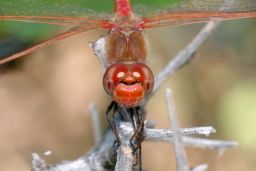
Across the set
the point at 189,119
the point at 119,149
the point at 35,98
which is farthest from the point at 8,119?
the point at 119,149

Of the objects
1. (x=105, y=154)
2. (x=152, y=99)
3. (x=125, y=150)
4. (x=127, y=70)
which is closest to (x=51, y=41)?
(x=127, y=70)

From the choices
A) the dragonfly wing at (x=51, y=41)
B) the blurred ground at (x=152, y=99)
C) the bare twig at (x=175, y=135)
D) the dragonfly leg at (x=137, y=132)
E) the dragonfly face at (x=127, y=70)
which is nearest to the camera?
the bare twig at (x=175, y=135)

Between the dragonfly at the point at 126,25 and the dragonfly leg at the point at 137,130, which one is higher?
the dragonfly at the point at 126,25

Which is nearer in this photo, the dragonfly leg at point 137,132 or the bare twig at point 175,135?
the bare twig at point 175,135

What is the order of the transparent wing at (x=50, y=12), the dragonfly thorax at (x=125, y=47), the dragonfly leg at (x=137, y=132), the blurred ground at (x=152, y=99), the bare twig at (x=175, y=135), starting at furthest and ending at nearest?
1. the blurred ground at (x=152, y=99)
2. the transparent wing at (x=50, y=12)
3. the dragonfly thorax at (x=125, y=47)
4. the dragonfly leg at (x=137, y=132)
5. the bare twig at (x=175, y=135)

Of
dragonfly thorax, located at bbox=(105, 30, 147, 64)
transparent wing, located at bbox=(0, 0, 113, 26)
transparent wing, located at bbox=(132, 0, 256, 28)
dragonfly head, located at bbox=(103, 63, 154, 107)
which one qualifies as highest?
transparent wing, located at bbox=(0, 0, 113, 26)

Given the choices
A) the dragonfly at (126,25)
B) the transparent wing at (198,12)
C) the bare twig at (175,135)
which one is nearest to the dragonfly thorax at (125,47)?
the dragonfly at (126,25)

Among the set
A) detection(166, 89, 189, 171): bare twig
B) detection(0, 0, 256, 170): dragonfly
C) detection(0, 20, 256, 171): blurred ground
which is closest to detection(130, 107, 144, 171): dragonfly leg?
detection(0, 0, 256, 170): dragonfly

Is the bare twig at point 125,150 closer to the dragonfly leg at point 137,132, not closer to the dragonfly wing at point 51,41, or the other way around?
the dragonfly leg at point 137,132

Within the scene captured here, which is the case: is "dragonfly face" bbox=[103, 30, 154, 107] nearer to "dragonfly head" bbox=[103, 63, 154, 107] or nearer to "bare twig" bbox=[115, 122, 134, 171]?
"dragonfly head" bbox=[103, 63, 154, 107]
